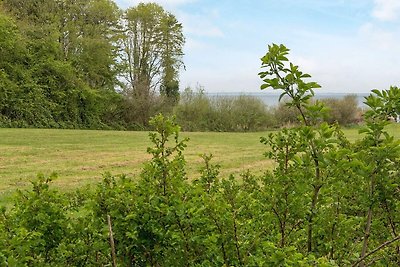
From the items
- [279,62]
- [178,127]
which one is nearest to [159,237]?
[178,127]

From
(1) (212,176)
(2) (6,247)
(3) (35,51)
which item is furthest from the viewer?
(3) (35,51)

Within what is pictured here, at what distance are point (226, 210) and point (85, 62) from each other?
1181 inches

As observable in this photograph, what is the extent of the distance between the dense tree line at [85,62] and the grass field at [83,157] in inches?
241

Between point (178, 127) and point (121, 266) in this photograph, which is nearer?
point (121, 266)

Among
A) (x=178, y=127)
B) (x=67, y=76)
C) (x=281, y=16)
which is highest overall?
(x=67, y=76)

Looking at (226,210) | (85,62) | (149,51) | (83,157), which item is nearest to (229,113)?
(149,51)

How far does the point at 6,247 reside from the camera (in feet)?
4.62

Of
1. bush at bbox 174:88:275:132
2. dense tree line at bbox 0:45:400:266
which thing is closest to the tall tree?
bush at bbox 174:88:275:132

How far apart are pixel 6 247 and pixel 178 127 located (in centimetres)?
73

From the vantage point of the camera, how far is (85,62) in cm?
2989

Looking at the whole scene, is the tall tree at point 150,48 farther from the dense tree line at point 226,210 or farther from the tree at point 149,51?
the dense tree line at point 226,210

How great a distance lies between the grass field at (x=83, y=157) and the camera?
1070 centimetres

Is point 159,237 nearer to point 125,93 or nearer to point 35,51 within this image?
point 35,51

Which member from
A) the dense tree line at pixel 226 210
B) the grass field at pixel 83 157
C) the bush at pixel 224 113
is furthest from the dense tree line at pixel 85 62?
the dense tree line at pixel 226 210
